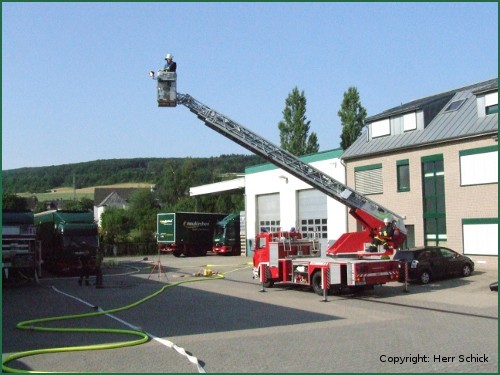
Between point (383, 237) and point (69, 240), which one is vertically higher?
point (383, 237)

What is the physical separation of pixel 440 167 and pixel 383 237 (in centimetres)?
860

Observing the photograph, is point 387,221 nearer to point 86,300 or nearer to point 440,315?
point 440,315

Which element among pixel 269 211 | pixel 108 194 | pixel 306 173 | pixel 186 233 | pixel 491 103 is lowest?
pixel 186 233

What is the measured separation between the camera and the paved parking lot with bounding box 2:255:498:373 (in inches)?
377

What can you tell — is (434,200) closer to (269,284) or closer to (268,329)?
(269,284)

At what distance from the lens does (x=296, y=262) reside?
20266mm

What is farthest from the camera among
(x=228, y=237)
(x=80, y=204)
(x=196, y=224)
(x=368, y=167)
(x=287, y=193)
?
(x=80, y=204)

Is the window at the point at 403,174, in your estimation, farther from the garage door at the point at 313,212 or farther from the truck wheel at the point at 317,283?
the truck wheel at the point at 317,283

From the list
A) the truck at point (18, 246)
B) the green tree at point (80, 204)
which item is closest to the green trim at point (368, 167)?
the truck at point (18, 246)

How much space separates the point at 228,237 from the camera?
46.8 metres

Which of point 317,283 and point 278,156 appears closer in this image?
point 317,283

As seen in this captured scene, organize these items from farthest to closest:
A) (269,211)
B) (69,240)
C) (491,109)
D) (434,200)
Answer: (269,211)
(69,240)
(434,200)
(491,109)

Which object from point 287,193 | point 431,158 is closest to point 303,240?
point 431,158

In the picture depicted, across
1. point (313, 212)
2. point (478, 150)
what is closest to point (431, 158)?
point (478, 150)
